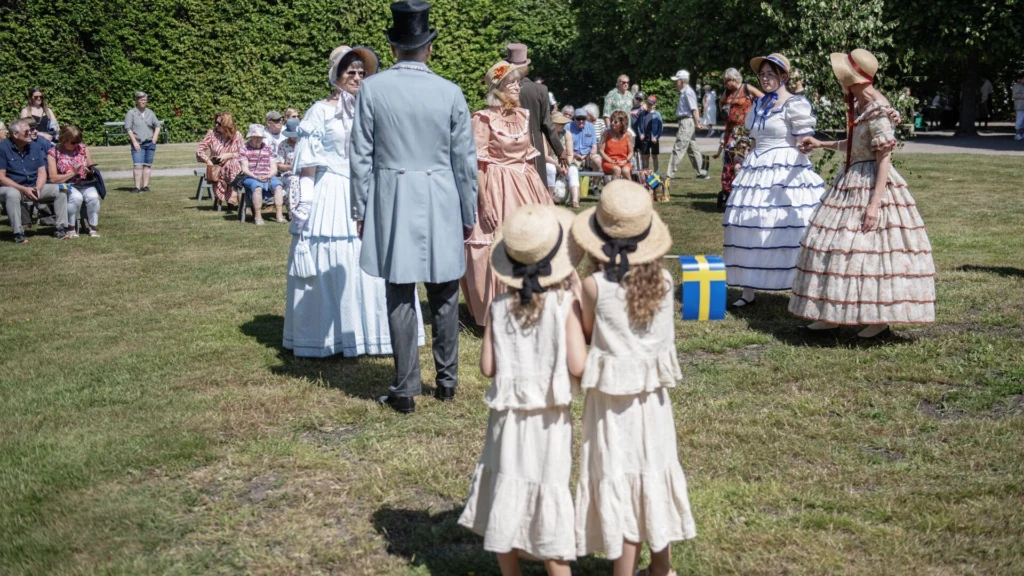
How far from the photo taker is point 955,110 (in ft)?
110

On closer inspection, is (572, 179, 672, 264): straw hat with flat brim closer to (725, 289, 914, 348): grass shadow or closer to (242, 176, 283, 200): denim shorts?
(725, 289, 914, 348): grass shadow

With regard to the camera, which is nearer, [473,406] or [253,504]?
[253,504]

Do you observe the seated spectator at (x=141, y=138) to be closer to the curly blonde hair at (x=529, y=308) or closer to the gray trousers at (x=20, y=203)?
the gray trousers at (x=20, y=203)

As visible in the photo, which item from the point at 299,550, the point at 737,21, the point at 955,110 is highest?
the point at 737,21

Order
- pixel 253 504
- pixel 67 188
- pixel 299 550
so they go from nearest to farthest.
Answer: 1. pixel 299 550
2. pixel 253 504
3. pixel 67 188

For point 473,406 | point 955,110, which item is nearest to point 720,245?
point 473,406

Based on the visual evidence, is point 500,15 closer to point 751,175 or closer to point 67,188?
point 67,188

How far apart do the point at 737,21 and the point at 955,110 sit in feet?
29.2

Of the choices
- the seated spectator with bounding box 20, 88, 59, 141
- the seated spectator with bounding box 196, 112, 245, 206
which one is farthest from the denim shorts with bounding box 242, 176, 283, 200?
the seated spectator with bounding box 20, 88, 59, 141

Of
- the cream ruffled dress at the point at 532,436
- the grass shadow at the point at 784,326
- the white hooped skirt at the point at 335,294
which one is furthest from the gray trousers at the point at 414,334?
the grass shadow at the point at 784,326

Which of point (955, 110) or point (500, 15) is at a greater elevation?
point (500, 15)

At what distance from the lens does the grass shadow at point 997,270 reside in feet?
30.5

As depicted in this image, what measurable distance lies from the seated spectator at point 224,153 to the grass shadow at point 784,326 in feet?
32.1

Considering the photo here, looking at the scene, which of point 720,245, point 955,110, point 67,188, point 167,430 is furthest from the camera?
point 955,110
